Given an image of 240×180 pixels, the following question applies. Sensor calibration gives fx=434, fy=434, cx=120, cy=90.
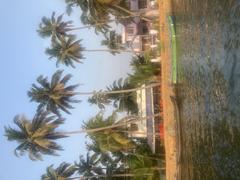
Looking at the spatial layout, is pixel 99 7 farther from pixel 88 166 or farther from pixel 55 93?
pixel 88 166

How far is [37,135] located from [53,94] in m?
5.60

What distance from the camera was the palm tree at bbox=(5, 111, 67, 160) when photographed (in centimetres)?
3938

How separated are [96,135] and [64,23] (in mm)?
17672

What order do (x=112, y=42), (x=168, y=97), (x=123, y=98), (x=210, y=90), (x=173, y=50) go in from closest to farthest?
(x=210, y=90) < (x=173, y=50) < (x=168, y=97) < (x=123, y=98) < (x=112, y=42)

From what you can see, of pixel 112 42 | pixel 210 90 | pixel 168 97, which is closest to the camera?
pixel 210 90

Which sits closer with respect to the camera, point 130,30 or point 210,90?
point 210,90

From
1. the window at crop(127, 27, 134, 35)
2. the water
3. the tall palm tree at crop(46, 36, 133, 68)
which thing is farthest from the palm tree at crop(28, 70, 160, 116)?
the window at crop(127, 27, 134, 35)

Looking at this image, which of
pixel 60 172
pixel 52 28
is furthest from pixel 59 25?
pixel 60 172

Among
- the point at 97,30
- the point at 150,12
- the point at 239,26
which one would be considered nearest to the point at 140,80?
the point at 97,30

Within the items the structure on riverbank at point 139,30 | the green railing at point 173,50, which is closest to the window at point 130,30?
the structure on riverbank at point 139,30

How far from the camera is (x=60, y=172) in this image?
1686 inches

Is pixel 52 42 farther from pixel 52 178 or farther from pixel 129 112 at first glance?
pixel 52 178

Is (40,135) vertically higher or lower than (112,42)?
lower

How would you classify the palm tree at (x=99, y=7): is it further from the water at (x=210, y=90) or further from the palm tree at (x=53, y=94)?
the water at (x=210, y=90)
